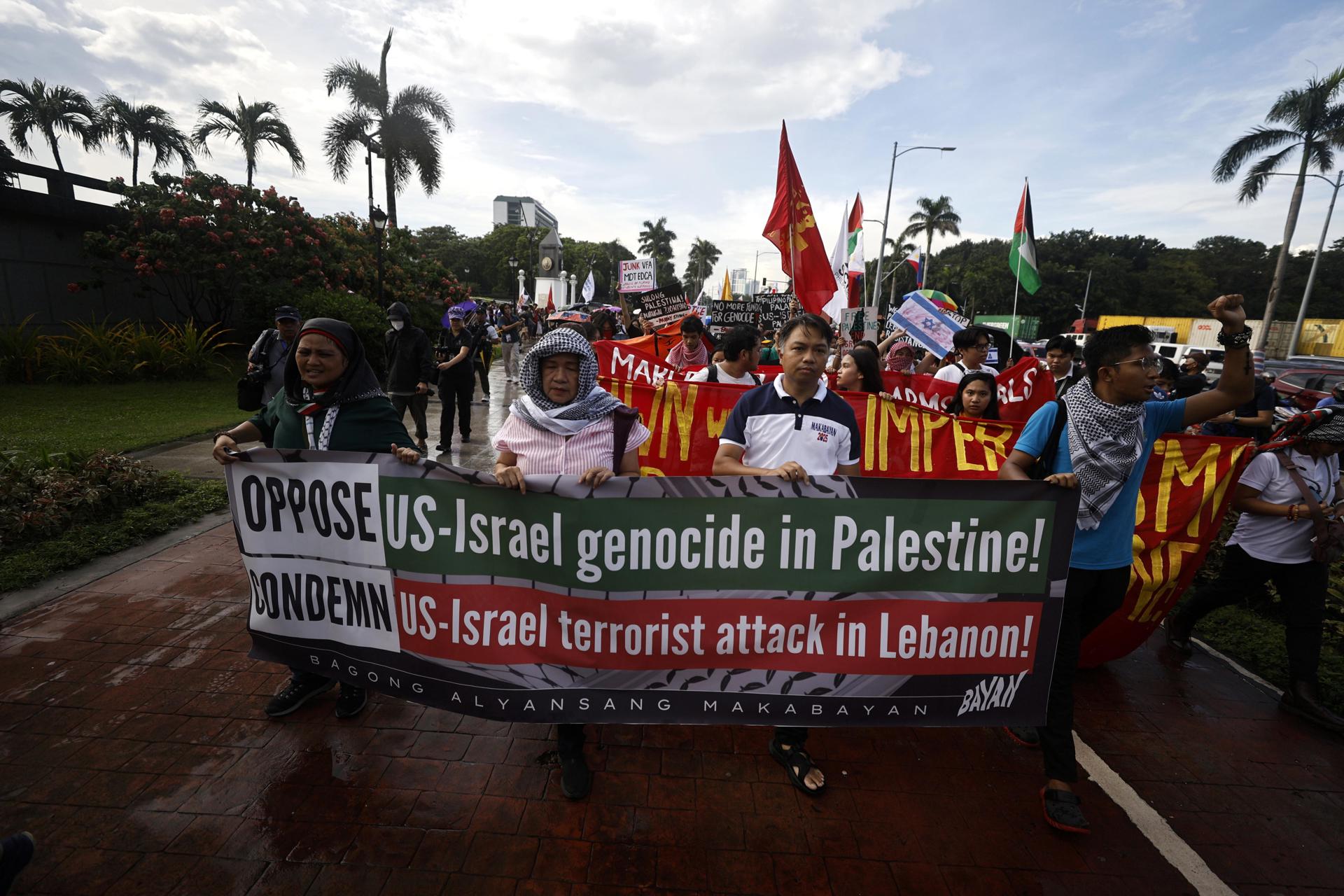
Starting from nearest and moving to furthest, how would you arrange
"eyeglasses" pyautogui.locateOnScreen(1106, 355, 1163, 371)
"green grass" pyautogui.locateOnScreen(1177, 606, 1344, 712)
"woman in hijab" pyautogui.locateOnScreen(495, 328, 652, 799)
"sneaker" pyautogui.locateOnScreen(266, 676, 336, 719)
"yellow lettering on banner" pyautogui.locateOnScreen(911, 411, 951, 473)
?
"eyeglasses" pyautogui.locateOnScreen(1106, 355, 1163, 371)
"woman in hijab" pyautogui.locateOnScreen(495, 328, 652, 799)
"sneaker" pyautogui.locateOnScreen(266, 676, 336, 719)
"green grass" pyautogui.locateOnScreen(1177, 606, 1344, 712)
"yellow lettering on banner" pyautogui.locateOnScreen(911, 411, 951, 473)

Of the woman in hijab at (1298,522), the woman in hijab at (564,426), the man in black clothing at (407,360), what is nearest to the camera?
the woman in hijab at (564,426)

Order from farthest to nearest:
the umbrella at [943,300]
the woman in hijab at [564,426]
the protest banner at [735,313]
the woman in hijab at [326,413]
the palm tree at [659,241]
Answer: the palm tree at [659,241] → the protest banner at [735,313] → the umbrella at [943,300] → the woman in hijab at [326,413] → the woman in hijab at [564,426]

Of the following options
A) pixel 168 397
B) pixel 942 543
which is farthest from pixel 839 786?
pixel 168 397

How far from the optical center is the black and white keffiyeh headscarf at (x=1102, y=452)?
8.27 ft

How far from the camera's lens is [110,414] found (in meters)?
9.45

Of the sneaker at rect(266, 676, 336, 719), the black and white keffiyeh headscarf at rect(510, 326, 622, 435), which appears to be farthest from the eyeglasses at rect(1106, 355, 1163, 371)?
the sneaker at rect(266, 676, 336, 719)

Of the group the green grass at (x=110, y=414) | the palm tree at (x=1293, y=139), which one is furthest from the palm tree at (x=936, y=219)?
the green grass at (x=110, y=414)

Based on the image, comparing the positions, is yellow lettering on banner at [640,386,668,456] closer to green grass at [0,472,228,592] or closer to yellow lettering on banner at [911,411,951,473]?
yellow lettering on banner at [911,411,951,473]

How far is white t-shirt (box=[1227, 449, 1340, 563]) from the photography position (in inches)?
131

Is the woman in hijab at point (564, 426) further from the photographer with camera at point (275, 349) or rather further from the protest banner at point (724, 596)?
the photographer with camera at point (275, 349)

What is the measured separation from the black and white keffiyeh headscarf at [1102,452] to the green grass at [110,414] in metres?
7.90

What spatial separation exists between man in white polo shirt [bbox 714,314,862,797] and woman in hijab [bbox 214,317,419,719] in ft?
4.60

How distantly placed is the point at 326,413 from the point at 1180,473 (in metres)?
4.38

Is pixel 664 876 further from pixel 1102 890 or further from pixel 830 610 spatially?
pixel 1102 890
